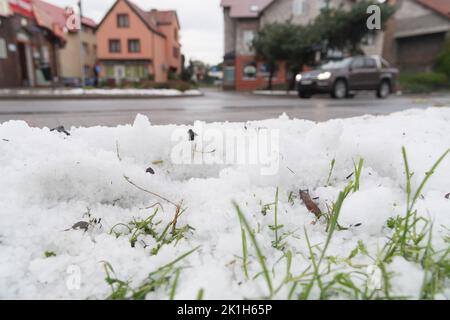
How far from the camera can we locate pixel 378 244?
3.60ft

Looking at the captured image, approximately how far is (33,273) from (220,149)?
111cm

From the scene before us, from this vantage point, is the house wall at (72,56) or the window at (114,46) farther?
the window at (114,46)

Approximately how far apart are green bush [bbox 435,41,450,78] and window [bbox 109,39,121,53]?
31869mm

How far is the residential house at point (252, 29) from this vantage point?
29.2 metres

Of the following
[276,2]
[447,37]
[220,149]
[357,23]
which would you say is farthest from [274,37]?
[220,149]

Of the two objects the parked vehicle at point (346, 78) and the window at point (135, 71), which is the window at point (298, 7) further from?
the window at point (135, 71)

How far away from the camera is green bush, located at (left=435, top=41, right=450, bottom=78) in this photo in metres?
28.4

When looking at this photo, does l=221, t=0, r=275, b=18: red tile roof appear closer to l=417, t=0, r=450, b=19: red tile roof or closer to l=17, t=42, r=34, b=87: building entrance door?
l=417, t=0, r=450, b=19: red tile roof

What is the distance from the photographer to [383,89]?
48.1 feet

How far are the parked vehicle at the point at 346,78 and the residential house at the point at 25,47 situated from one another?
14.0 m

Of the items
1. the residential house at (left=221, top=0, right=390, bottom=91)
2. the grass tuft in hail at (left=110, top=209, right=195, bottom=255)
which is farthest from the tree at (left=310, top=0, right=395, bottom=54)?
the grass tuft in hail at (left=110, top=209, right=195, bottom=255)

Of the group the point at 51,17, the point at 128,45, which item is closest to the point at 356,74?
the point at 51,17

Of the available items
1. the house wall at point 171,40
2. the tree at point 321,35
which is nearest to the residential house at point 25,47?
the tree at point 321,35

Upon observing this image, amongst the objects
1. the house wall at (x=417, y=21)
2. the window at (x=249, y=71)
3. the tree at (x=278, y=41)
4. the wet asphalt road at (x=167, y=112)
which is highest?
the house wall at (x=417, y=21)
